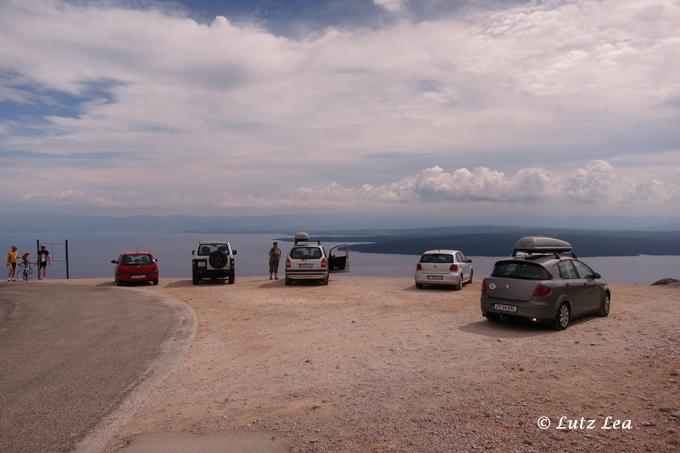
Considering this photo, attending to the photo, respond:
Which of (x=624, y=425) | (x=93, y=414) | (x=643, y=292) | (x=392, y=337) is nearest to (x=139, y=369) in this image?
(x=93, y=414)

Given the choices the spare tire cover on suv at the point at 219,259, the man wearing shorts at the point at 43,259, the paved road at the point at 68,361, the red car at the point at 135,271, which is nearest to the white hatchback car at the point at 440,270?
the spare tire cover on suv at the point at 219,259

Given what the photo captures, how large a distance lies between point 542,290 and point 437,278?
8.86 m

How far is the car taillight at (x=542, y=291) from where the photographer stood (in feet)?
35.2

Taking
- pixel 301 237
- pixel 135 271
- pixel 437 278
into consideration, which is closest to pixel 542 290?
pixel 437 278

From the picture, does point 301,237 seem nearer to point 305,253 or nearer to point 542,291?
point 305,253

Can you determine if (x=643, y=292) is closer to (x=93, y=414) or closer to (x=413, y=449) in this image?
(x=413, y=449)

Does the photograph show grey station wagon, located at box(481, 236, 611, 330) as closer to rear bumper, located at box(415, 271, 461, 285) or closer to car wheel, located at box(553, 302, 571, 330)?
car wheel, located at box(553, 302, 571, 330)

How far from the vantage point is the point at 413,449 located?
15.5 ft

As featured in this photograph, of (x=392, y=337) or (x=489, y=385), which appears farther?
(x=392, y=337)

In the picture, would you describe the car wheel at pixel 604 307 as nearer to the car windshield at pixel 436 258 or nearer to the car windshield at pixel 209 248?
the car windshield at pixel 436 258

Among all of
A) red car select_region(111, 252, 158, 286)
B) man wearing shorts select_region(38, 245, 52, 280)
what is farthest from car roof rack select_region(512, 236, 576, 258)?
man wearing shorts select_region(38, 245, 52, 280)

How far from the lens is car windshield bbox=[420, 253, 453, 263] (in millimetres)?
19719

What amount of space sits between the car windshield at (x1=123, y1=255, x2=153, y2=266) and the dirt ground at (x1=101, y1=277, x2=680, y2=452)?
12.0 metres

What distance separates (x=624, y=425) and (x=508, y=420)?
44.1 inches
